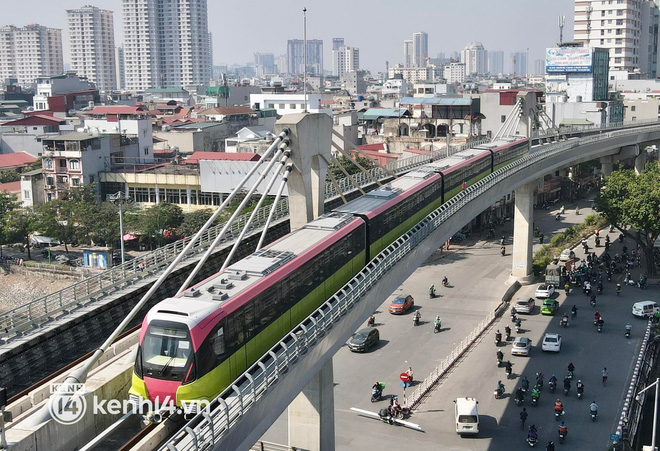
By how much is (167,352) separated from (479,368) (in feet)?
56.3

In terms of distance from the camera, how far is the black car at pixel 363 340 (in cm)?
2908

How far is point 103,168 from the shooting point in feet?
181

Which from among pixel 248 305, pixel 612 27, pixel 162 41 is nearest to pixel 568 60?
pixel 612 27

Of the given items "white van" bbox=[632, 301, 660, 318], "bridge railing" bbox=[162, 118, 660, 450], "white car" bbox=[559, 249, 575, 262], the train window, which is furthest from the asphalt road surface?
the train window

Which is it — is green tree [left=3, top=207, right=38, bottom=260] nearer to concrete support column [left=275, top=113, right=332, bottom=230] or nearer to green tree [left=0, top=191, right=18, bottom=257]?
green tree [left=0, top=191, right=18, bottom=257]

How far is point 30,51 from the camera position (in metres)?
186

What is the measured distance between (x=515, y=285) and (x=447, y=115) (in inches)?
1193

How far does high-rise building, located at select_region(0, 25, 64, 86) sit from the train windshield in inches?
7391

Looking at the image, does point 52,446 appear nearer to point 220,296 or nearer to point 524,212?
point 220,296

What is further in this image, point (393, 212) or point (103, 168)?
point (103, 168)

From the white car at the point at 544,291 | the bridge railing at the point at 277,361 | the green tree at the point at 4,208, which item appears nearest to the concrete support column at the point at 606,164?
the white car at the point at 544,291

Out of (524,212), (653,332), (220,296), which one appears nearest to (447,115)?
(524,212)

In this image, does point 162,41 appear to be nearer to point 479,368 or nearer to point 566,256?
point 566,256

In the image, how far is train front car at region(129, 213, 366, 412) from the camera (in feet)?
42.7
